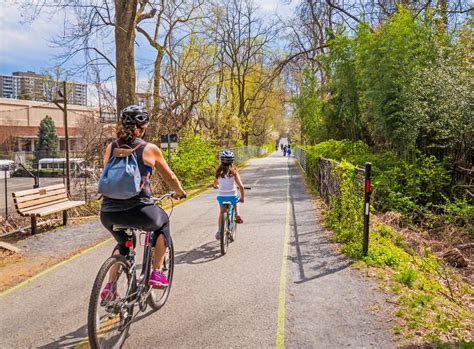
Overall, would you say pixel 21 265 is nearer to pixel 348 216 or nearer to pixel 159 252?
pixel 159 252

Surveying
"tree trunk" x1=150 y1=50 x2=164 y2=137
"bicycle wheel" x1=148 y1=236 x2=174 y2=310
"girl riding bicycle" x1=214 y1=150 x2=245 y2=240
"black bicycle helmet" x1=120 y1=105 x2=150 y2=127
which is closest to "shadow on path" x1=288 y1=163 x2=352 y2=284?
"girl riding bicycle" x1=214 y1=150 x2=245 y2=240

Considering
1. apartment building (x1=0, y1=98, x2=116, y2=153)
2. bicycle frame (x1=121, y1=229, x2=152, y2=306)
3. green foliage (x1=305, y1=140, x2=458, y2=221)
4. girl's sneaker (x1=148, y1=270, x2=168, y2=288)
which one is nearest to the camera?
bicycle frame (x1=121, y1=229, x2=152, y2=306)

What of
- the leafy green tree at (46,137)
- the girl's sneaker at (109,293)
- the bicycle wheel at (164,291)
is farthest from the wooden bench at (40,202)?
the leafy green tree at (46,137)

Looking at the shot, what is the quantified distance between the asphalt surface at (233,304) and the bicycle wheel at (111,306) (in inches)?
11.1

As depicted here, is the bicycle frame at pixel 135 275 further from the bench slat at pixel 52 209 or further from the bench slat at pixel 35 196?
the bench slat at pixel 35 196

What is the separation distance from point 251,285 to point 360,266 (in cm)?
174

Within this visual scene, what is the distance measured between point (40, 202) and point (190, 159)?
468 inches

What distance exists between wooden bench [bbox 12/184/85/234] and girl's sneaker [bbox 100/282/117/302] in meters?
5.27

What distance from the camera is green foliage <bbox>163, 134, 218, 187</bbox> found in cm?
1968

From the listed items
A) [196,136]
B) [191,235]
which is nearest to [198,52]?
[196,136]

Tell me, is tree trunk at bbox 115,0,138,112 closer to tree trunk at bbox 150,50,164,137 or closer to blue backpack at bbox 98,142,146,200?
tree trunk at bbox 150,50,164,137

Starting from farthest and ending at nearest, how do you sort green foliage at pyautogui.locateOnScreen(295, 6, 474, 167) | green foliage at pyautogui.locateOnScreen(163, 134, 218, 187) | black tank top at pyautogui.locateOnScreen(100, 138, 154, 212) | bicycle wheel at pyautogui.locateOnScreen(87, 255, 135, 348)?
green foliage at pyautogui.locateOnScreen(163, 134, 218, 187) → green foliage at pyautogui.locateOnScreen(295, 6, 474, 167) → black tank top at pyautogui.locateOnScreen(100, 138, 154, 212) → bicycle wheel at pyautogui.locateOnScreen(87, 255, 135, 348)

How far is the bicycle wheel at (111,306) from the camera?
3258 mm

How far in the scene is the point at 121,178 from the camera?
3.58 meters
